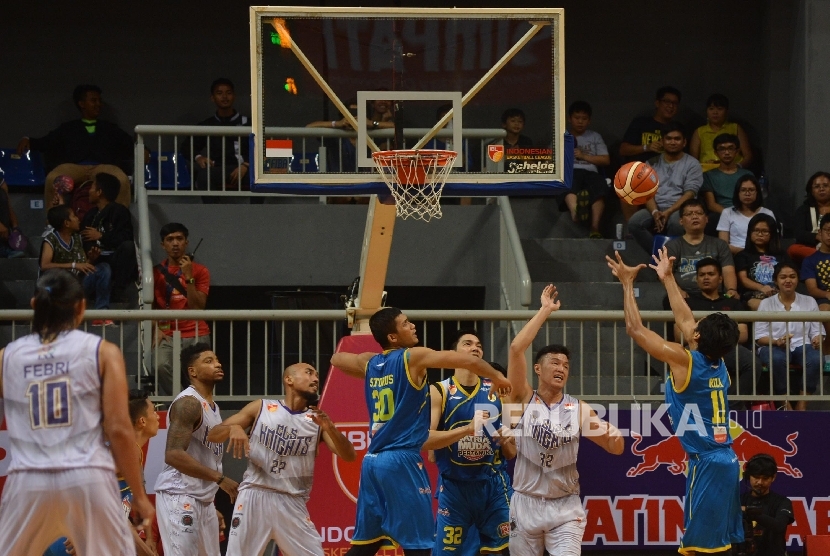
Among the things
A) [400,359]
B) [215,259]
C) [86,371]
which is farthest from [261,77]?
[215,259]

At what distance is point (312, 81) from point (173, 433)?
296 centimetres

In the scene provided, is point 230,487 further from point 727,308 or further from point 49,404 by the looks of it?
point 727,308

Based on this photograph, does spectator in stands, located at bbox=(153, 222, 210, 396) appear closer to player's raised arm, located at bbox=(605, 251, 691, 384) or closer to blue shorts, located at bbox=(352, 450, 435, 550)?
blue shorts, located at bbox=(352, 450, 435, 550)

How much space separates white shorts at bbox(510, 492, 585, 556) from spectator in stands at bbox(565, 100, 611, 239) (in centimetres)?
613

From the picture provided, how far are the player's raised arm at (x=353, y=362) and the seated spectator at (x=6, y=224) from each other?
6.39 meters

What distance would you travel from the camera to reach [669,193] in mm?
14281

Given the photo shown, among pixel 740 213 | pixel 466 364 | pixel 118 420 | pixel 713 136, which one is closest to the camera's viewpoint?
pixel 118 420

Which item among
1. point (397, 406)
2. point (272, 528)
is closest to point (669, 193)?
point (397, 406)

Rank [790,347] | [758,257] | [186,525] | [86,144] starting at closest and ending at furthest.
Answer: [186,525], [790,347], [758,257], [86,144]

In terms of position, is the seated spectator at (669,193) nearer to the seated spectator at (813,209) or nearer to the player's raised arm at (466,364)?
the seated spectator at (813,209)

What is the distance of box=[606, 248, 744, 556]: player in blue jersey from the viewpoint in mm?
8719

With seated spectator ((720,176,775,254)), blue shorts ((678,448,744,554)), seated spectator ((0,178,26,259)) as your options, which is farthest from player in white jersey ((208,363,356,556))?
seated spectator ((720,176,775,254))

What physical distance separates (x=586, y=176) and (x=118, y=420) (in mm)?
9572

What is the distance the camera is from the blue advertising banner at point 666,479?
1046 centimetres
